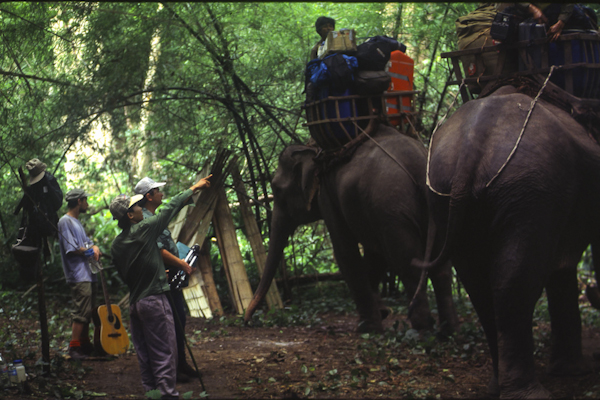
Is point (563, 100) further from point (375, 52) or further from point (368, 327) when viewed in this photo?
point (368, 327)

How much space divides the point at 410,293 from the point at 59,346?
3.68 m

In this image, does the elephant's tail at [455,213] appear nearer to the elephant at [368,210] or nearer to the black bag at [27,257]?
the elephant at [368,210]

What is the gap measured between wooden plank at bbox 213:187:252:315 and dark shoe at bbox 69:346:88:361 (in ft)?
8.13

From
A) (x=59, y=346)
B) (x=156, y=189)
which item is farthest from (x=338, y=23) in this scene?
(x=59, y=346)

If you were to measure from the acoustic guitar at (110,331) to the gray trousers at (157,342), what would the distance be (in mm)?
1707

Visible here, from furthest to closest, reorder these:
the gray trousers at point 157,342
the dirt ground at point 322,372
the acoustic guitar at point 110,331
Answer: the acoustic guitar at point 110,331
the dirt ground at point 322,372
the gray trousers at point 157,342

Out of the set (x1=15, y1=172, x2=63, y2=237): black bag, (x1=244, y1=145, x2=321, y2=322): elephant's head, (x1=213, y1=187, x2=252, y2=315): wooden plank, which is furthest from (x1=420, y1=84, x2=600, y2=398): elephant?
(x1=213, y1=187, x2=252, y2=315): wooden plank

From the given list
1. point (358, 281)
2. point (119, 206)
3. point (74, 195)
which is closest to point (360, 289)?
point (358, 281)

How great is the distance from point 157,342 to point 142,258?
1.90 ft

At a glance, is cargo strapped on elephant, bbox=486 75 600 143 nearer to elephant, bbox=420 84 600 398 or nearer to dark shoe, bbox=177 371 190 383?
elephant, bbox=420 84 600 398

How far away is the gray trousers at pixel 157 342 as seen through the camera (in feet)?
14.0

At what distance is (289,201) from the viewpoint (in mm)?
7297

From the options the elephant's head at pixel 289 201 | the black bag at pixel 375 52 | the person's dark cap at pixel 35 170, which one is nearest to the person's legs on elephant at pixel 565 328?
the black bag at pixel 375 52

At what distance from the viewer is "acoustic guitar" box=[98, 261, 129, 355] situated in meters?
5.95
